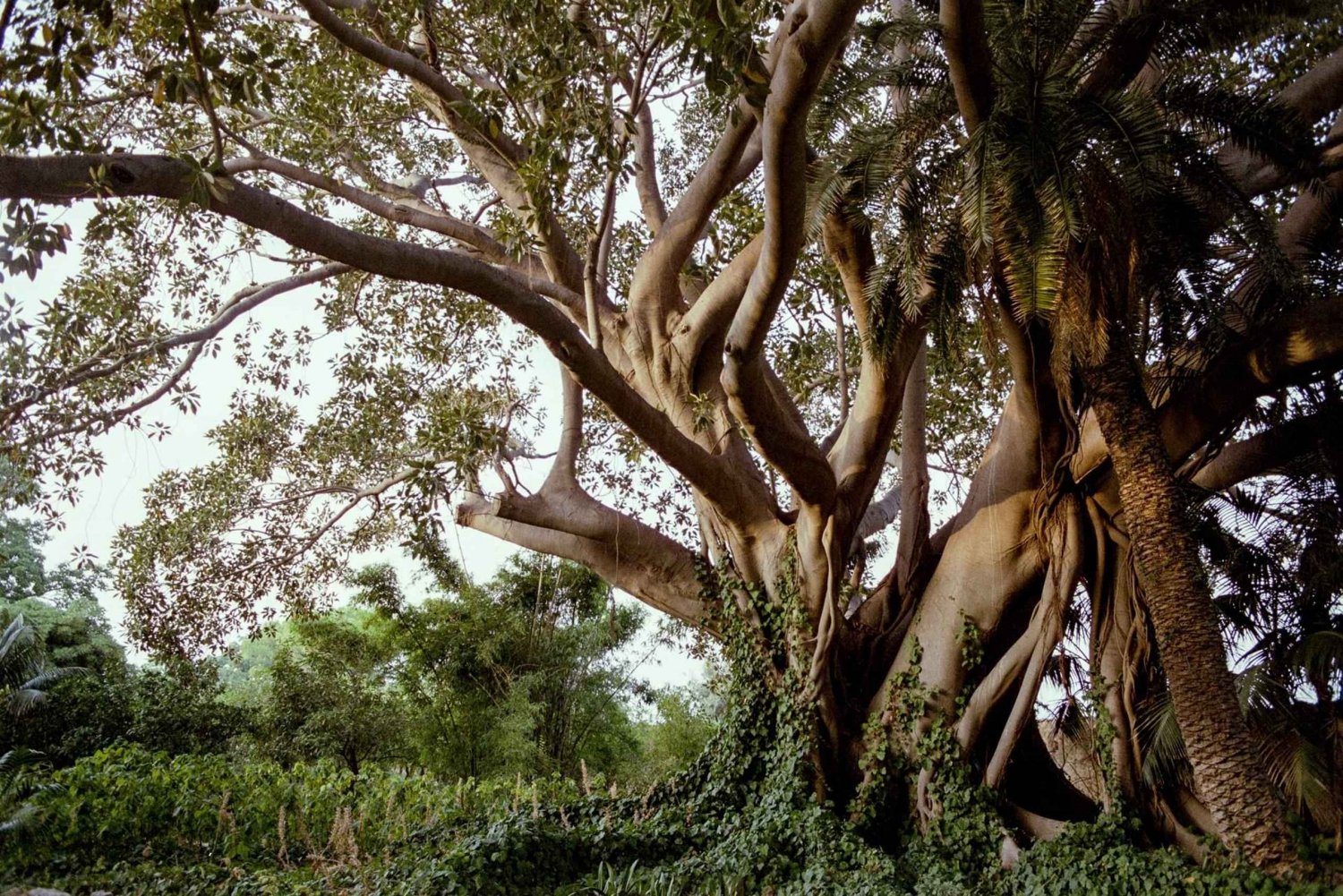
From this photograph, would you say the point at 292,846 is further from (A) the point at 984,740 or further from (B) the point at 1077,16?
(B) the point at 1077,16

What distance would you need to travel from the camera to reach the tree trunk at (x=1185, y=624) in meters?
5.06

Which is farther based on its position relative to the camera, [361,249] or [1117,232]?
[1117,232]

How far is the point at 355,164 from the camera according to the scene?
320 inches

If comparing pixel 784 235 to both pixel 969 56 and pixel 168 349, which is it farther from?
pixel 168 349

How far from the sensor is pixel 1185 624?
5.26 meters

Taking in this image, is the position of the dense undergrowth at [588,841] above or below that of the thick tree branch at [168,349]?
below

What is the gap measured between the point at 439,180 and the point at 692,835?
6.94 metres

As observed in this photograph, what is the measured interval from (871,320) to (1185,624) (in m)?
2.59

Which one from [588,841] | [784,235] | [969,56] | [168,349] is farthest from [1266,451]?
[168,349]

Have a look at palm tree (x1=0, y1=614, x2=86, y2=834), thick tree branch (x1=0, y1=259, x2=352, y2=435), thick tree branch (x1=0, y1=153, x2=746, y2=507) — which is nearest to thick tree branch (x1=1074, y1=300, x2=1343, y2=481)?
thick tree branch (x1=0, y1=153, x2=746, y2=507)

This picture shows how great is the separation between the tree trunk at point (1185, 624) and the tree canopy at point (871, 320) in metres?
0.02

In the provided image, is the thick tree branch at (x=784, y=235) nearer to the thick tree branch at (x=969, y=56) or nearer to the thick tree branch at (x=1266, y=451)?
the thick tree branch at (x=969, y=56)

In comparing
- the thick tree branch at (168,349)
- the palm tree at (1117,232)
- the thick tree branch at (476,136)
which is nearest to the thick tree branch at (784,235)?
the palm tree at (1117,232)

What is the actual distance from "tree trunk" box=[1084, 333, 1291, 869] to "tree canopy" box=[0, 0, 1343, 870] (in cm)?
2
